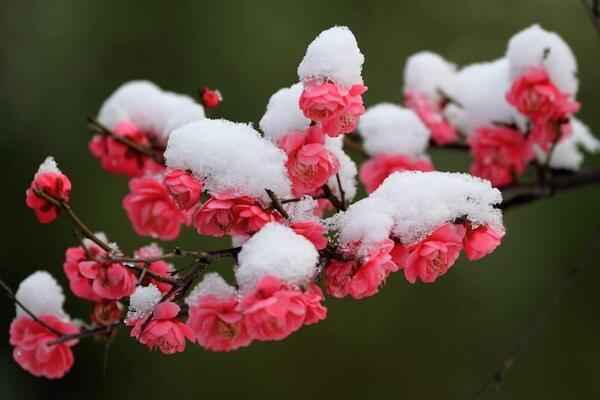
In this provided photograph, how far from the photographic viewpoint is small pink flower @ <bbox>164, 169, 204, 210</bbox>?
38.9 inches

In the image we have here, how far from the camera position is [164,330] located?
964 millimetres

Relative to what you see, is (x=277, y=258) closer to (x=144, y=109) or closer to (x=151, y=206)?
(x=151, y=206)

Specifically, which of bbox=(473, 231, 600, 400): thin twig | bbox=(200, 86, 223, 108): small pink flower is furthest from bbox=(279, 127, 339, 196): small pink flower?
bbox=(473, 231, 600, 400): thin twig

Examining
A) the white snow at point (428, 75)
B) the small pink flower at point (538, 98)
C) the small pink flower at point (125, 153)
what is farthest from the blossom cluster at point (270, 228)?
the white snow at point (428, 75)

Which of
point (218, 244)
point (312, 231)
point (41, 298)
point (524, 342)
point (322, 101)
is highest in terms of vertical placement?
point (322, 101)

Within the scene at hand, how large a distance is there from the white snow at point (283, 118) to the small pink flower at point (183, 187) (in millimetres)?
117

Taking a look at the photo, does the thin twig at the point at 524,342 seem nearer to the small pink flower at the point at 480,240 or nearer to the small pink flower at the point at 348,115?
the small pink flower at the point at 480,240

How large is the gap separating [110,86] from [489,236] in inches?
180

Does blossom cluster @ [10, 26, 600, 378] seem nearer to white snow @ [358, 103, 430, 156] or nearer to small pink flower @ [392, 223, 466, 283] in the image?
small pink flower @ [392, 223, 466, 283]

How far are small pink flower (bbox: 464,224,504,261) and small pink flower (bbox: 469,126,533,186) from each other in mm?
646

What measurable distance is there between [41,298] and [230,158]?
1.53ft

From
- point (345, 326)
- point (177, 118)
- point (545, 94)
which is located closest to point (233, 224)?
point (177, 118)

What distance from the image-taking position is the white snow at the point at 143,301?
1.00 metres

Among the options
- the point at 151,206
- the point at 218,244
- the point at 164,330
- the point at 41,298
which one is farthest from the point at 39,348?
the point at 218,244
